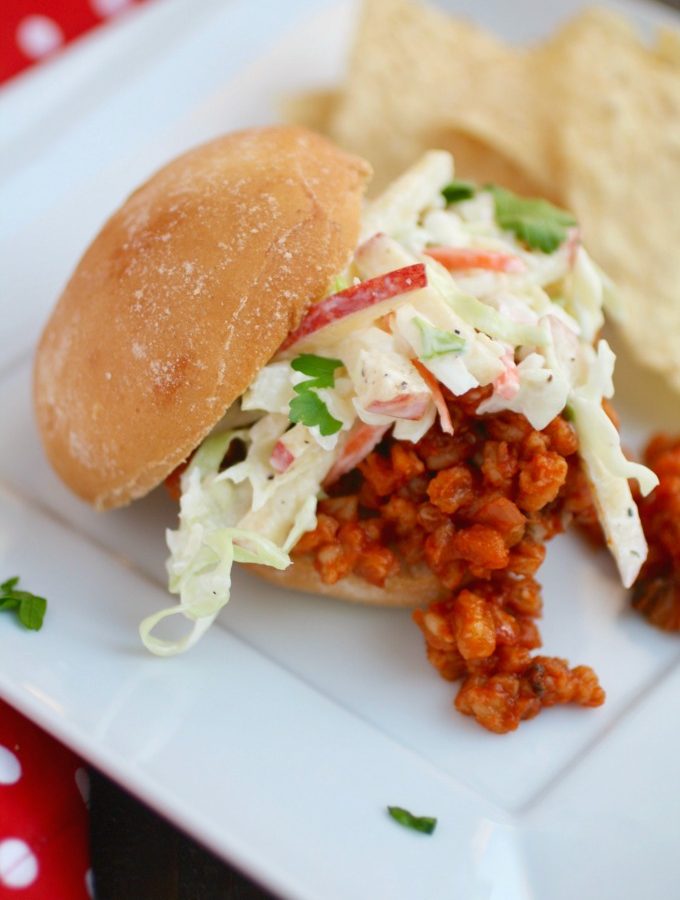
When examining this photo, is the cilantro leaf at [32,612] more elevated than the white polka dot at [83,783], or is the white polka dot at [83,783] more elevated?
the cilantro leaf at [32,612]

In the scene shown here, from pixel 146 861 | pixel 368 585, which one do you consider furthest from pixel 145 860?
pixel 368 585

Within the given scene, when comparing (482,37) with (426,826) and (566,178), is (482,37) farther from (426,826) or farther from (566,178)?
(426,826)

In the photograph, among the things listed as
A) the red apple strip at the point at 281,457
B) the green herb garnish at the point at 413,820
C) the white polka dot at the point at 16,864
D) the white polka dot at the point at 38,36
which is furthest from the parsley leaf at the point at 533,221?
the white polka dot at the point at 38,36

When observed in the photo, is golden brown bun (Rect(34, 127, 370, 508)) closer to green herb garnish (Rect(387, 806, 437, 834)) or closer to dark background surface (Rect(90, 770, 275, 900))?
dark background surface (Rect(90, 770, 275, 900))

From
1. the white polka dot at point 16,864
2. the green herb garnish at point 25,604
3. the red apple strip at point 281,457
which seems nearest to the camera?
the white polka dot at point 16,864

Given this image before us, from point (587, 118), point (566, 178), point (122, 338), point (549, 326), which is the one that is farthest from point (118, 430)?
point (587, 118)

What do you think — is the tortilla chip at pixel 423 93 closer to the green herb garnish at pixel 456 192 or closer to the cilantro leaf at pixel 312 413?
the green herb garnish at pixel 456 192
